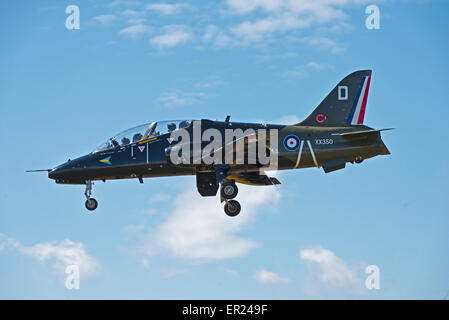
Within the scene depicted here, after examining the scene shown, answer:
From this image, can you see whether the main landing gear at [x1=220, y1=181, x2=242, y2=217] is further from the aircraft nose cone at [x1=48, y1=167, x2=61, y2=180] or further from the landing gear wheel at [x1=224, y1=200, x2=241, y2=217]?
the aircraft nose cone at [x1=48, y1=167, x2=61, y2=180]

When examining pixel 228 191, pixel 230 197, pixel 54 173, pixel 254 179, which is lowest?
pixel 230 197

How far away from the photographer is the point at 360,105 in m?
39.2

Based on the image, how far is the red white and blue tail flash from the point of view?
128ft

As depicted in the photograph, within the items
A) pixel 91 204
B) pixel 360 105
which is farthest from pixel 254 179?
pixel 91 204

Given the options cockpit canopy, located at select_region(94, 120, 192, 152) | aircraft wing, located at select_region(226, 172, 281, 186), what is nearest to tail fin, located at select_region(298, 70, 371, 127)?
aircraft wing, located at select_region(226, 172, 281, 186)

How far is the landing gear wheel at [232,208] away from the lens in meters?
39.1

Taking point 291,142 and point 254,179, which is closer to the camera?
point 291,142

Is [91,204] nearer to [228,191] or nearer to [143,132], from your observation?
[143,132]

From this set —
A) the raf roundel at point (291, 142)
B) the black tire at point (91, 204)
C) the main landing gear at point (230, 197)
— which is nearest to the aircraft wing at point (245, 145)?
the raf roundel at point (291, 142)

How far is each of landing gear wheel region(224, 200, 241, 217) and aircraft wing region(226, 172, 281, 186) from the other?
139 centimetres

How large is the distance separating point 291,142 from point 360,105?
4.37m

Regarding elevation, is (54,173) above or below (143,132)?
below
